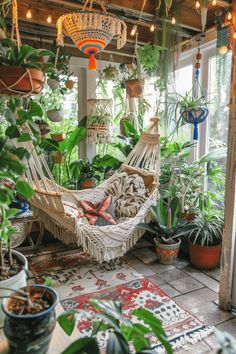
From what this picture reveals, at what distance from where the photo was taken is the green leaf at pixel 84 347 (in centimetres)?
67

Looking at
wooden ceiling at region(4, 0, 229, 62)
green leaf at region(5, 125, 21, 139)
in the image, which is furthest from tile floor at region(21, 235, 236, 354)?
wooden ceiling at region(4, 0, 229, 62)

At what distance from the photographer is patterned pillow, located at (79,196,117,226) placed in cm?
262

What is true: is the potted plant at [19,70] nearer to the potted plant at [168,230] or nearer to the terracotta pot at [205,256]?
the potted plant at [168,230]

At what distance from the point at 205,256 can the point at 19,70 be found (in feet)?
6.80

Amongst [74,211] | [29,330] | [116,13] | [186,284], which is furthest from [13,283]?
[116,13]

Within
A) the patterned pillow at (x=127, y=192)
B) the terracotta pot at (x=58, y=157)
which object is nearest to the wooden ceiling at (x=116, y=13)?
the terracotta pot at (x=58, y=157)

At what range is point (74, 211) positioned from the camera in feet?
8.22

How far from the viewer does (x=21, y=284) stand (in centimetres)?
99

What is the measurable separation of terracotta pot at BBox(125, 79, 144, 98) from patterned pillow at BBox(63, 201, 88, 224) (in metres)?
1.17

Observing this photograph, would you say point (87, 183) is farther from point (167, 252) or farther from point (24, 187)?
point (24, 187)

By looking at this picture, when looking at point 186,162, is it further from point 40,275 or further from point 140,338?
point 140,338

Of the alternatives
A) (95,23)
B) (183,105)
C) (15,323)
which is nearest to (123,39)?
(95,23)

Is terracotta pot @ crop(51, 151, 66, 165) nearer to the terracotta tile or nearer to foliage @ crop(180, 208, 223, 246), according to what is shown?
foliage @ crop(180, 208, 223, 246)

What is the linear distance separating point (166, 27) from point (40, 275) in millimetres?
2345
